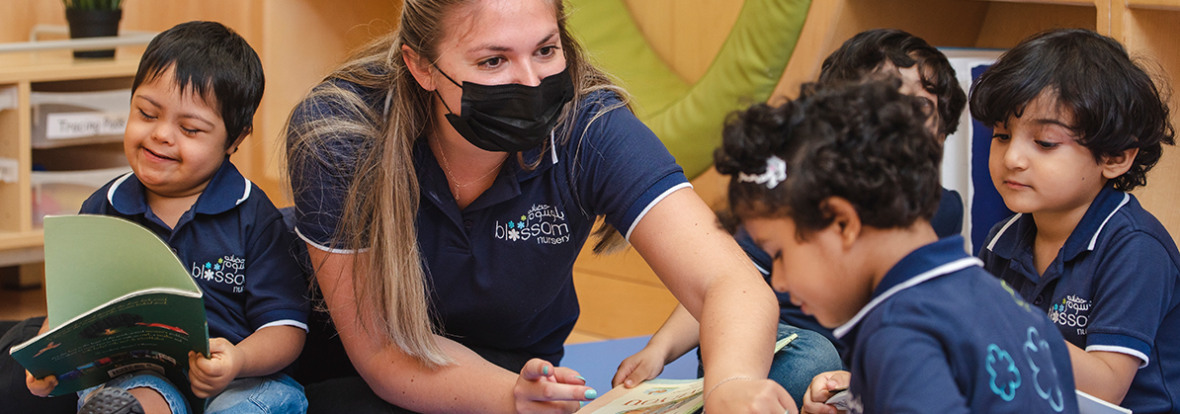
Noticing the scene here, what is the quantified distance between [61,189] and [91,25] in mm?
404

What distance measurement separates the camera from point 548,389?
116cm

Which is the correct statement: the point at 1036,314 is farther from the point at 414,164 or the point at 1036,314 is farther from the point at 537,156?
the point at 414,164

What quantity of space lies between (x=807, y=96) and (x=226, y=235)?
0.80m

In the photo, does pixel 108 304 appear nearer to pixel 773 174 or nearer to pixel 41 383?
pixel 41 383

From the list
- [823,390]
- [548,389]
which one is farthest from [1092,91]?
[548,389]

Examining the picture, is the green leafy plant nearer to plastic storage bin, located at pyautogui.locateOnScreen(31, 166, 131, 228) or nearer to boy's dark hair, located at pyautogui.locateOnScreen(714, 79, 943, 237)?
plastic storage bin, located at pyautogui.locateOnScreen(31, 166, 131, 228)

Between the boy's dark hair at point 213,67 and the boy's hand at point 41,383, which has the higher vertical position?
the boy's dark hair at point 213,67

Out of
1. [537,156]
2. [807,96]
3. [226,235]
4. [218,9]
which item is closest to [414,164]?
[537,156]

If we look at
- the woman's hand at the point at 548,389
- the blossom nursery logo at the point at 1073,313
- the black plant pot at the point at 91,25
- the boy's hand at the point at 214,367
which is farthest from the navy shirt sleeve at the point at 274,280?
the black plant pot at the point at 91,25

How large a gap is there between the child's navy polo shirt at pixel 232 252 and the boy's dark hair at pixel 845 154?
0.72 m

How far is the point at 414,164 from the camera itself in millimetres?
1284

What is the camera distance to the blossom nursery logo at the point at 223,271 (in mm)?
1330

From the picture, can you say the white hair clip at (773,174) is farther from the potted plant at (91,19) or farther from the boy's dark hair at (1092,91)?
the potted plant at (91,19)

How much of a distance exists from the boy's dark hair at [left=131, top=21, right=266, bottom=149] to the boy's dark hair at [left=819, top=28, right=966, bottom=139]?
744mm
